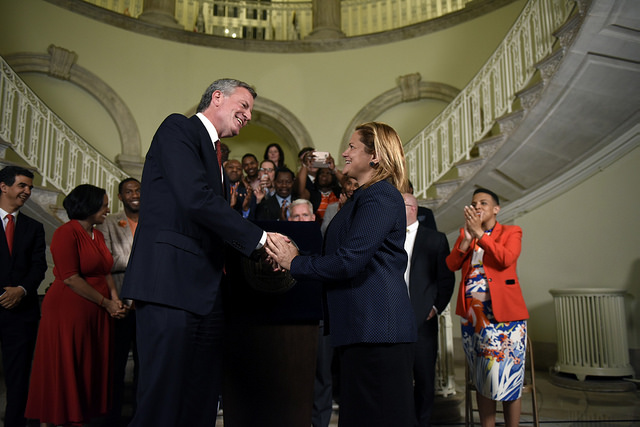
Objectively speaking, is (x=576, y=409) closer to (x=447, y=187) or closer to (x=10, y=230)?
(x=447, y=187)

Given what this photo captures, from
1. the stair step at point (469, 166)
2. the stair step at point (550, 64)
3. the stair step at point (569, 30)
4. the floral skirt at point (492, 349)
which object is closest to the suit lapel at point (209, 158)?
the floral skirt at point (492, 349)

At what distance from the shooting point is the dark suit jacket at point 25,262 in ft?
10.2

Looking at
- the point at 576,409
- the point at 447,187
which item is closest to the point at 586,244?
the point at 447,187

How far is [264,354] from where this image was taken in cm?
207

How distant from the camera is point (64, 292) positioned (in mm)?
3033

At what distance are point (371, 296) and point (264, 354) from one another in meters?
0.58

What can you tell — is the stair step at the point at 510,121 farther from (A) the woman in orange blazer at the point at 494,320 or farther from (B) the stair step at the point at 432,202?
(A) the woman in orange blazer at the point at 494,320

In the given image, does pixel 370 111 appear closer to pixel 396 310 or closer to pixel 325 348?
pixel 325 348

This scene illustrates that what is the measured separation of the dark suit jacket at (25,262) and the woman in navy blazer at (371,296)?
2.04m

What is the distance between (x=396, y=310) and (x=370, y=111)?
27.6 ft

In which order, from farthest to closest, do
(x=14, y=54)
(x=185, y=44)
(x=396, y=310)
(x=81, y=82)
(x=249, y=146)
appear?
(x=249, y=146), (x=185, y=44), (x=81, y=82), (x=14, y=54), (x=396, y=310)

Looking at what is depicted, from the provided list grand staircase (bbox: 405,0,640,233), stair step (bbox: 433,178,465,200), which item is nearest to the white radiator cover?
grand staircase (bbox: 405,0,640,233)

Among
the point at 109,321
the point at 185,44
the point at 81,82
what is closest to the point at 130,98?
the point at 81,82

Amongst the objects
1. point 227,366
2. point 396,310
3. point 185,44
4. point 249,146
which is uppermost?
point 185,44
